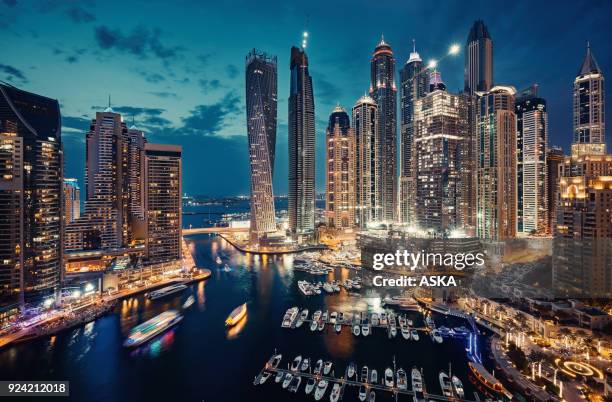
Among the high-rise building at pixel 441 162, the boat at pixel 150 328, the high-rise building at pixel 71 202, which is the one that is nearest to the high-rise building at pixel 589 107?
the high-rise building at pixel 441 162

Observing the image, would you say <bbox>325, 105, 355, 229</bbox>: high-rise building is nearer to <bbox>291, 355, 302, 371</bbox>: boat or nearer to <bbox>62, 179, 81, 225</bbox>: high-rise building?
<bbox>62, 179, 81, 225</bbox>: high-rise building

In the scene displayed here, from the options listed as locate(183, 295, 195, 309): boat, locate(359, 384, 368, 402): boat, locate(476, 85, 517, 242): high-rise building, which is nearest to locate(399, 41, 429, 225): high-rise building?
locate(476, 85, 517, 242): high-rise building

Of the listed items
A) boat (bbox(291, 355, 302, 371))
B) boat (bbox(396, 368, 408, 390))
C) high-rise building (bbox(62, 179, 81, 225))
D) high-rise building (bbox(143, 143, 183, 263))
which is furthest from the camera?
high-rise building (bbox(62, 179, 81, 225))

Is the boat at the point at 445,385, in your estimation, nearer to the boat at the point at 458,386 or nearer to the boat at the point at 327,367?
the boat at the point at 458,386

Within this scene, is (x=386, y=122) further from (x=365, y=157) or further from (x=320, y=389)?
(x=320, y=389)

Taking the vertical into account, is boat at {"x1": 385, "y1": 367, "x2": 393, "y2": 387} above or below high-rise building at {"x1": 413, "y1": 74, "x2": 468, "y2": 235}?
below

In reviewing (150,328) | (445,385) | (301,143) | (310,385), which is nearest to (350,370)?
(310,385)
